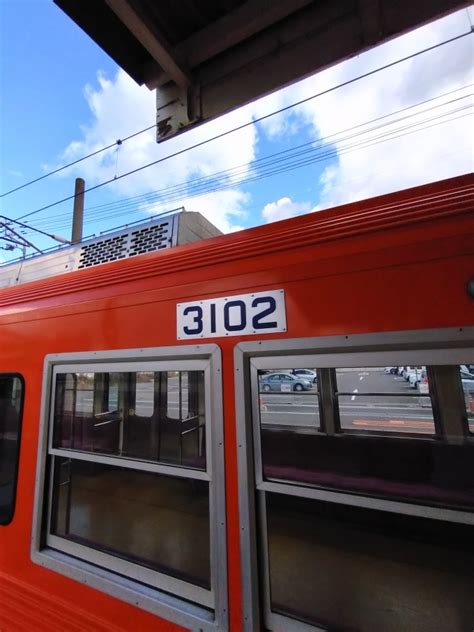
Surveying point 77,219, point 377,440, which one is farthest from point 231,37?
point 77,219

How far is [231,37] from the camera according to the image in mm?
1868

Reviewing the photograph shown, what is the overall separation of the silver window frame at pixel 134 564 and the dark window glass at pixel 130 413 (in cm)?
6

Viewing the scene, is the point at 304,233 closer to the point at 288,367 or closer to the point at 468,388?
the point at 288,367

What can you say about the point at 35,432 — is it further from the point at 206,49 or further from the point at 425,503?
the point at 206,49

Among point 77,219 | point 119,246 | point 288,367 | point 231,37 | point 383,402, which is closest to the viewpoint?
point 288,367

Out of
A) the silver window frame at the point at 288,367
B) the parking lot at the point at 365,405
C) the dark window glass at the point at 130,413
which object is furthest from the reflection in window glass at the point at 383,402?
the dark window glass at the point at 130,413

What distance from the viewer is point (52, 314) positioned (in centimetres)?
179

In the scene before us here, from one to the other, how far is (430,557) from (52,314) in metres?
2.29

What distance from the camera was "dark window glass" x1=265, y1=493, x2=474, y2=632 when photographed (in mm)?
1121

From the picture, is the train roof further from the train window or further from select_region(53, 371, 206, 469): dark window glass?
the train window

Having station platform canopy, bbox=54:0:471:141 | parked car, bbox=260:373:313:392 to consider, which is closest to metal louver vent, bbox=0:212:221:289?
station platform canopy, bbox=54:0:471:141

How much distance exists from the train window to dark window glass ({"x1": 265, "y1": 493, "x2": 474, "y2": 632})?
1455 mm

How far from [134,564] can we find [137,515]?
25cm

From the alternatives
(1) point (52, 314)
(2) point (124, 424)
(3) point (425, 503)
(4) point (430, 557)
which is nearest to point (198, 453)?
(2) point (124, 424)
